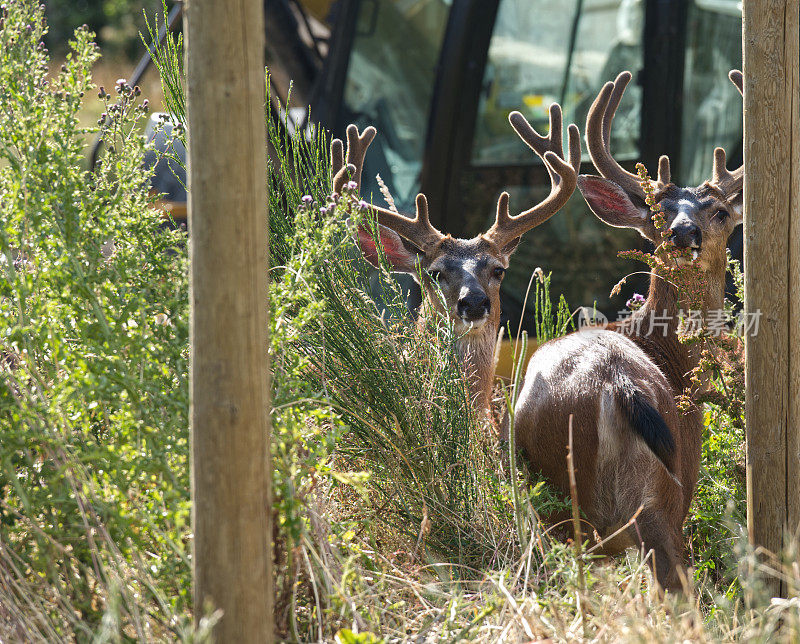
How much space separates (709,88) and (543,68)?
47.5 inches

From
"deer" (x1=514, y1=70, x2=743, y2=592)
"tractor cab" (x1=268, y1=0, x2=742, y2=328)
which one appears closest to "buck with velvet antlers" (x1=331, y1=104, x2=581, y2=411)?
"deer" (x1=514, y1=70, x2=743, y2=592)

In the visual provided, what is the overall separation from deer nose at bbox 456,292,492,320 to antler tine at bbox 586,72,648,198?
2.94 ft

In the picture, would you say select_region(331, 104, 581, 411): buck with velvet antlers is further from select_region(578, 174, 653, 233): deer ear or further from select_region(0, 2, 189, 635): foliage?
select_region(0, 2, 189, 635): foliage

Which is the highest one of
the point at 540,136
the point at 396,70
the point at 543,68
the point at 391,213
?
the point at 396,70

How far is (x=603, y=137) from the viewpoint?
4.59 meters

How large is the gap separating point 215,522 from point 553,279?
5529 millimetres

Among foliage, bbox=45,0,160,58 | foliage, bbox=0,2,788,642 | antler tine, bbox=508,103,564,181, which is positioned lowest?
foliage, bbox=0,2,788,642

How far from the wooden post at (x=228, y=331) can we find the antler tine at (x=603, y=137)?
8.55 ft

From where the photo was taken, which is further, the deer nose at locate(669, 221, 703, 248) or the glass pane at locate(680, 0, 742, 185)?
the glass pane at locate(680, 0, 742, 185)

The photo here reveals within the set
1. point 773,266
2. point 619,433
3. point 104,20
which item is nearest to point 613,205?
point 619,433

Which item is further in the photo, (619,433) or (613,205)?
(613,205)

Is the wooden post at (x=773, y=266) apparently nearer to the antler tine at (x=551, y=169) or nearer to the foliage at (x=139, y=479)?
the foliage at (x=139, y=479)

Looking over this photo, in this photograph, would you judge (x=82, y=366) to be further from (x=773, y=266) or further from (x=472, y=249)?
(x=472, y=249)

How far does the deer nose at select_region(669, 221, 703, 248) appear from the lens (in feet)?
13.0
